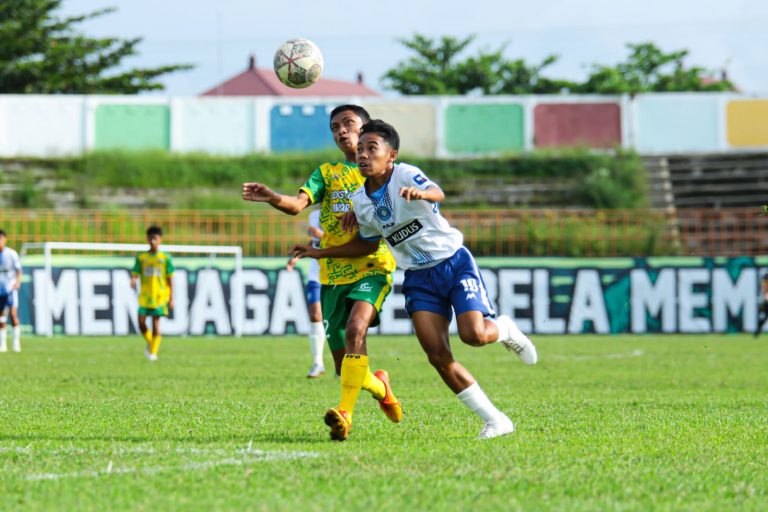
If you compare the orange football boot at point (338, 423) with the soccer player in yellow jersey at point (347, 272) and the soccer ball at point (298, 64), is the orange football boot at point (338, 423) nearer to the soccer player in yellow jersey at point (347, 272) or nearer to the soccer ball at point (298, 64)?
the soccer player in yellow jersey at point (347, 272)

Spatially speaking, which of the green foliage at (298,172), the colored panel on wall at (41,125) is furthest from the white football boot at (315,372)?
the colored panel on wall at (41,125)

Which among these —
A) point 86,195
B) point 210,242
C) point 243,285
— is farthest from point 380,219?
point 86,195

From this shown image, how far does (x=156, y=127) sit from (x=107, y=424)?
1386 inches

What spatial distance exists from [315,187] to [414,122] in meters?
34.5

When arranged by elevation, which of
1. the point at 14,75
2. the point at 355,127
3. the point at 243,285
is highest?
the point at 14,75

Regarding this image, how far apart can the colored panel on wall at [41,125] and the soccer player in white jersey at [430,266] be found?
1419 inches

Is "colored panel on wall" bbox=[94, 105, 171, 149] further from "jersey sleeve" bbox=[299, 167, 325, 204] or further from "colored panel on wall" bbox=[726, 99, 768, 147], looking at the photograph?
"jersey sleeve" bbox=[299, 167, 325, 204]

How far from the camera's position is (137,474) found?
577cm

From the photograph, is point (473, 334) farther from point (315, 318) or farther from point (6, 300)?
point (6, 300)

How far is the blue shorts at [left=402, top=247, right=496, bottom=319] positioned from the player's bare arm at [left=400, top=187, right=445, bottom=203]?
0.50 m

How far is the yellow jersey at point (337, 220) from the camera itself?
8.31m

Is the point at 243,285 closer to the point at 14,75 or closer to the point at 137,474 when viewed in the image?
the point at 137,474

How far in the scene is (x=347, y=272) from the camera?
8.36m

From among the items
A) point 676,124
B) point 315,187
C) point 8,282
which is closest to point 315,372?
point 315,187
